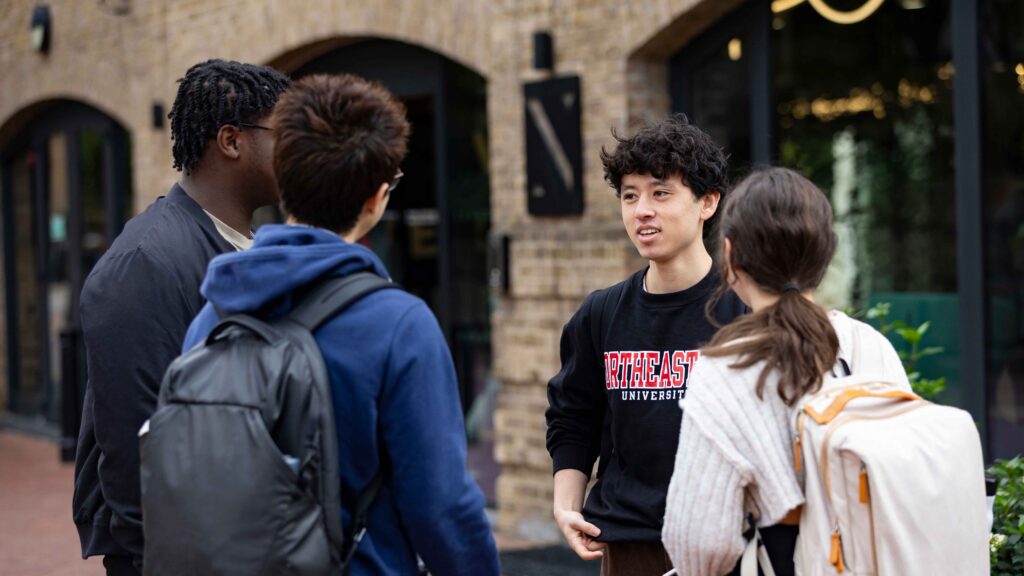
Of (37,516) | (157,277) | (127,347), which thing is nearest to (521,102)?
(37,516)

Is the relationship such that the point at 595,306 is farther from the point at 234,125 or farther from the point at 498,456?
the point at 498,456

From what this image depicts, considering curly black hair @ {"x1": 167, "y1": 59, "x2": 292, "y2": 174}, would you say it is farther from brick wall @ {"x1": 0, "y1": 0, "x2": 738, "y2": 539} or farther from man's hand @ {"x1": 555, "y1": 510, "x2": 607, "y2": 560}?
brick wall @ {"x1": 0, "y1": 0, "x2": 738, "y2": 539}

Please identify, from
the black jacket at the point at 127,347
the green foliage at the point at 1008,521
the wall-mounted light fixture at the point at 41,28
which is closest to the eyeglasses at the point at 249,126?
the black jacket at the point at 127,347

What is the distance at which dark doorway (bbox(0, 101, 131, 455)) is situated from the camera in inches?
478

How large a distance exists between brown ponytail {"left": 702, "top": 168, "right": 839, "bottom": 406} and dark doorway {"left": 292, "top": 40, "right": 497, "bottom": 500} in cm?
621

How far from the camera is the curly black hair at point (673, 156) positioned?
9.98 feet

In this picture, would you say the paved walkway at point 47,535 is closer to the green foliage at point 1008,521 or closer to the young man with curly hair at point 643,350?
the green foliage at point 1008,521

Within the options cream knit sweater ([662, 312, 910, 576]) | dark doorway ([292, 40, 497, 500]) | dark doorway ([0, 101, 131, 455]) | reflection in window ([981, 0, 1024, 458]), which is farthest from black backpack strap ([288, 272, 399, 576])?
dark doorway ([0, 101, 131, 455])

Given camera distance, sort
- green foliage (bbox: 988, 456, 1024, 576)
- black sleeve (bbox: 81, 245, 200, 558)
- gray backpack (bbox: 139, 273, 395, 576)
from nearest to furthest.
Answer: gray backpack (bbox: 139, 273, 395, 576), black sleeve (bbox: 81, 245, 200, 558), green foliage (bbox: 988, 456, 1024, 576)

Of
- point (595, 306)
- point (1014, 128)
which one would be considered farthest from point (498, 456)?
point (595, 306)

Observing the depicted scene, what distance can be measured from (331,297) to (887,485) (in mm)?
1002

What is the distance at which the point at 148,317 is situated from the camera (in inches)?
112

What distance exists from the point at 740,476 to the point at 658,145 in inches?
38.6

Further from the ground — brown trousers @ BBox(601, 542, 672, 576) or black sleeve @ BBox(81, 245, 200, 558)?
black sleeve @ BBox(81, 245, 200, 558)
